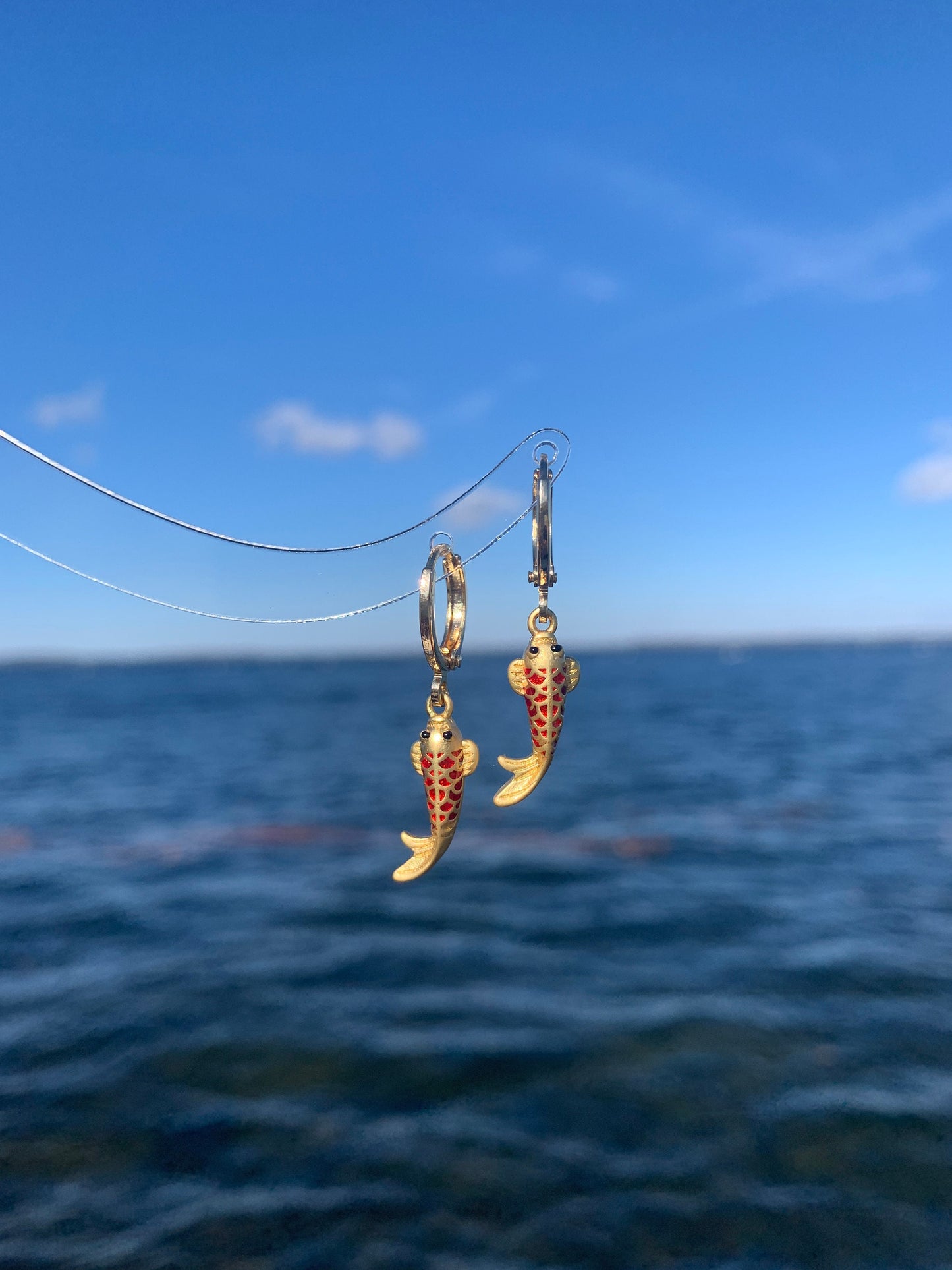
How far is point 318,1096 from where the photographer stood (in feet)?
36.4

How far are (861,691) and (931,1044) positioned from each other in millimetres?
112091

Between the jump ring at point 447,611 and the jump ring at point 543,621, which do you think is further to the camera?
the jump ring at point 543,621

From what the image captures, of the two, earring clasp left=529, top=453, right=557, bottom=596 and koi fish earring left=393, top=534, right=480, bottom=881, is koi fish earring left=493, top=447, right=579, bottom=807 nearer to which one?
earring clasp left=529, top=453, right=557, bottom=596

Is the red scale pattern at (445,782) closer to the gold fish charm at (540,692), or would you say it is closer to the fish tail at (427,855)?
the fish tail at (427,855)

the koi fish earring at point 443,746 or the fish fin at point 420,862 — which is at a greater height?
the koi fish earring at point 443,746

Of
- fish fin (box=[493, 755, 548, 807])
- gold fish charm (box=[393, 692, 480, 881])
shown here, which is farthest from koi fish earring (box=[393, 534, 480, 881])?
fish fin (box=[493, 755, 548, 807])

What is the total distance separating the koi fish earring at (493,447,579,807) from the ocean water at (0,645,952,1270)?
566 cm

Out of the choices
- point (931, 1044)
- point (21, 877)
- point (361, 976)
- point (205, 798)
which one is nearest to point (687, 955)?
point (931, 1044)

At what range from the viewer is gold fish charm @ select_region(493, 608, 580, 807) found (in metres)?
5.53

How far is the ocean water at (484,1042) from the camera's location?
8.73 metres

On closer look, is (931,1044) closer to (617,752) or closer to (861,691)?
(617,752)

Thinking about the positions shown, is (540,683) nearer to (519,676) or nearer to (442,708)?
(519,676)

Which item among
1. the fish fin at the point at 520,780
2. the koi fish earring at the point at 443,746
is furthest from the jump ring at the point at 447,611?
the fish fin at the point at 520,780

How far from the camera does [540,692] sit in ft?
18.2
